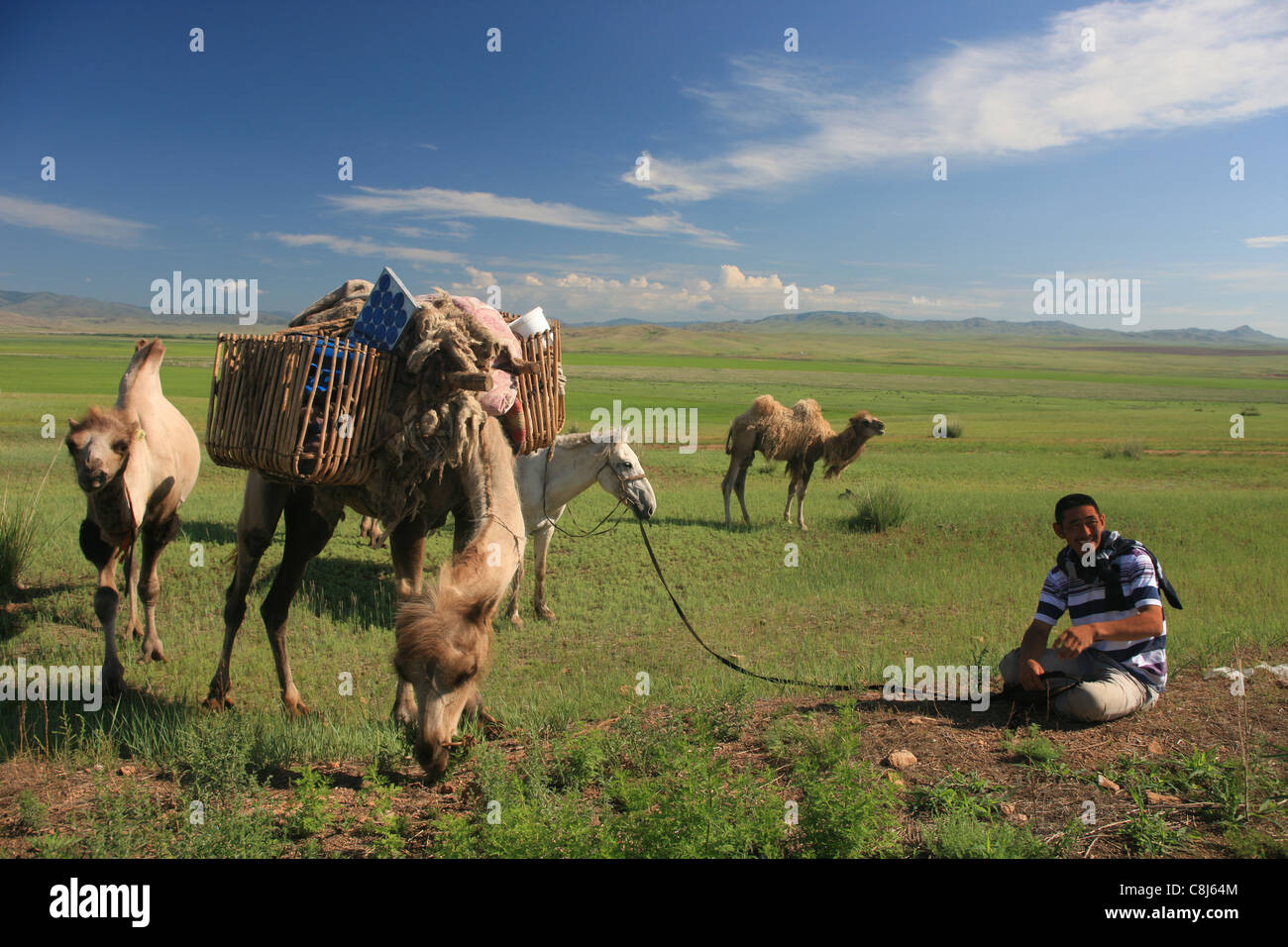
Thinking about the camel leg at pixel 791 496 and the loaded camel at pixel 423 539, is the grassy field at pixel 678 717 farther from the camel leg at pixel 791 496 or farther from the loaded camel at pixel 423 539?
the loaded camel at pixel 423 539

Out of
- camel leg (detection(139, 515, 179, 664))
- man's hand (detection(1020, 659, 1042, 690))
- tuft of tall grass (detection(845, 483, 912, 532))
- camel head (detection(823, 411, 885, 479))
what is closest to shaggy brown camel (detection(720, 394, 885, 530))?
camel head (detection(823, 411, 885, 479))

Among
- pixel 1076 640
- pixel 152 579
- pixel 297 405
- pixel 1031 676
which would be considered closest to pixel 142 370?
pixel 152 579

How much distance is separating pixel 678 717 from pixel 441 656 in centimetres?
218

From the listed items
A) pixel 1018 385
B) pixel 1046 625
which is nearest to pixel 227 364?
pixel 1046 625

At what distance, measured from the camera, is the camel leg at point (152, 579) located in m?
7.58

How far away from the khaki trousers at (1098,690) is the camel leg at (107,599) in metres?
7.28

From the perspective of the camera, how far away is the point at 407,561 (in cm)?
566

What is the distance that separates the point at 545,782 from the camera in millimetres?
4672

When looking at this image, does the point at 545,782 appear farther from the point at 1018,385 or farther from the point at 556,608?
the point at 1018,385

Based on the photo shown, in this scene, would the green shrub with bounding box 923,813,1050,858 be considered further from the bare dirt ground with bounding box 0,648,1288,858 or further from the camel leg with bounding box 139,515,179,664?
the camel leg with bounding box 139,515,179,664

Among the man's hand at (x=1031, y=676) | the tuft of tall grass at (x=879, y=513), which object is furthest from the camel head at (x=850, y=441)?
the man's hand at (x=1031, y=676)

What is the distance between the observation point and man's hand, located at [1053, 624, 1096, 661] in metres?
5.08

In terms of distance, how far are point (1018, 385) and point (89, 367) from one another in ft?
331

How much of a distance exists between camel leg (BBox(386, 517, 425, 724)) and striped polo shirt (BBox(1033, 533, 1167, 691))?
4428mm
